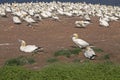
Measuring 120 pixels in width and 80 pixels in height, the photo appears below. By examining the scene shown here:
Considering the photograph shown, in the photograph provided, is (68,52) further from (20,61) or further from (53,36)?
(53,36)

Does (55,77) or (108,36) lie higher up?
(55,77)

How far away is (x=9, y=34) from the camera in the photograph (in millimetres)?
40812

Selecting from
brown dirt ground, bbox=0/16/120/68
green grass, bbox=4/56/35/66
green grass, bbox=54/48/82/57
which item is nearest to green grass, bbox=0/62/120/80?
brown dirt ground, bbox=0/16/120/68

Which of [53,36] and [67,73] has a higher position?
[67,73]

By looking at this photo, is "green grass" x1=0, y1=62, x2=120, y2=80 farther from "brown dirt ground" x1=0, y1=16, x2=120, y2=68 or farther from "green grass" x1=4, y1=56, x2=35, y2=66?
"green grass" x1=4, y1=56, x2=35, y2=66

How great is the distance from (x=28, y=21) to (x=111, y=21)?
9319mm

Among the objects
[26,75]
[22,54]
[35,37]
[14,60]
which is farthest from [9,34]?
[26,75]

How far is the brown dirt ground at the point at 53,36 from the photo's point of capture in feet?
94.7

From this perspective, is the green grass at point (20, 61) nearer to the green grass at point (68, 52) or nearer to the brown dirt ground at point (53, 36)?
the brown dirt ground at point (53, 36)

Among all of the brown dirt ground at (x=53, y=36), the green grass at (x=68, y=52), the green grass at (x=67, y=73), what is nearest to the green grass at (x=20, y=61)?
the brown dirt ground at (x=53, y=36)

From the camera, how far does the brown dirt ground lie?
28.9 meters

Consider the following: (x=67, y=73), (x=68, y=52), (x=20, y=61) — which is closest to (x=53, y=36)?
(x=68, y=52)

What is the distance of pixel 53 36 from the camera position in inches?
1565

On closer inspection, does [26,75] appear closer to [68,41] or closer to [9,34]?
[68,41]
